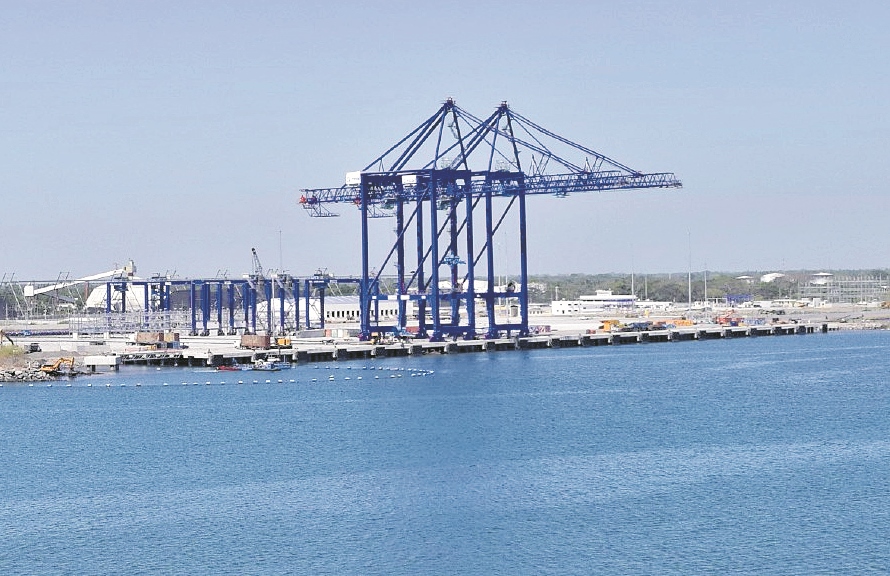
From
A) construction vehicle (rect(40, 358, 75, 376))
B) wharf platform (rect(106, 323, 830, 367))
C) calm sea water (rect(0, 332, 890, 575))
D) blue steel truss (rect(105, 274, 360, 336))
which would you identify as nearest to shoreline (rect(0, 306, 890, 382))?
wharf platform (rect(106, 323, 830, 367))

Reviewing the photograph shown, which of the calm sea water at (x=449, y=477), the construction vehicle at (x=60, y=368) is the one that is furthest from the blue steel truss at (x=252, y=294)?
the calm sea water at (x=449, y=477)

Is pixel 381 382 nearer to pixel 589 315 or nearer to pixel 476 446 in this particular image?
pixel 476 446

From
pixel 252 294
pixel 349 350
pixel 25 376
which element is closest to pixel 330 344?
pixel 349 350

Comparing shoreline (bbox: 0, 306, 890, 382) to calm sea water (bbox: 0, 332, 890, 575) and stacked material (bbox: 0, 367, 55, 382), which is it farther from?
calm sea water (bbox: 0, 332, 890, 575)

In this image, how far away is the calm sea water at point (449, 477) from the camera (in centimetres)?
2817

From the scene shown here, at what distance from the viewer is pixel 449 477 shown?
3622cm

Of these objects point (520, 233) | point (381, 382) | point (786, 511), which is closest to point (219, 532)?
point (786, 511)

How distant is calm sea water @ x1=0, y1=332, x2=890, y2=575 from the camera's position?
1109 inches

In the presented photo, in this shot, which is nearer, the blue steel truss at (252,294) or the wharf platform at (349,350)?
the wharf platform at (349,350)

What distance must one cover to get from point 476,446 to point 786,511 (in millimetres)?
12011

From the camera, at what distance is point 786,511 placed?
31.2 meters

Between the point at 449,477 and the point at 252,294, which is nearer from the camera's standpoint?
the point at 449,477

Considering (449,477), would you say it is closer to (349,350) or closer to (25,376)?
(25,376)

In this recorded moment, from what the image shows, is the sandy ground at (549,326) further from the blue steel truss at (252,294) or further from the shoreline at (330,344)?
the blue steel truss at (252,294)
